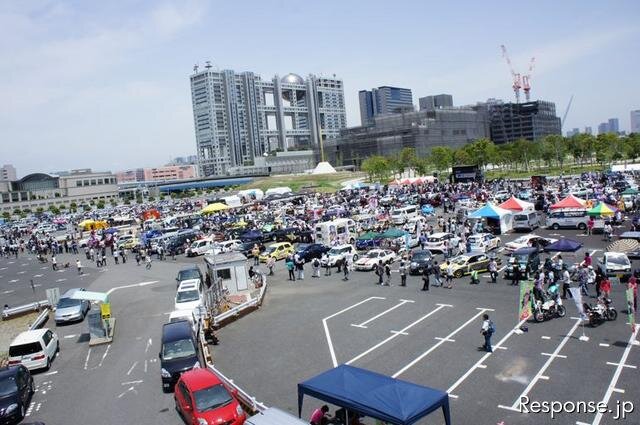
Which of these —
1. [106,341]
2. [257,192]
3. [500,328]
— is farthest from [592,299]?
[257,192]

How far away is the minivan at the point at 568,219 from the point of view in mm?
35625

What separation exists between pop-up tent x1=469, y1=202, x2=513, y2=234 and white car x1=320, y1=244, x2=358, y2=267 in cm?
1087

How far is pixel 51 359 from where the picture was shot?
59.9 feet

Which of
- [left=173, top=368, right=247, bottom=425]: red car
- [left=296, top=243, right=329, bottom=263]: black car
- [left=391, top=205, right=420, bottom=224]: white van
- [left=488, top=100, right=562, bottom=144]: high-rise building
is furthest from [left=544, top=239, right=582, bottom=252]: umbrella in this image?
[left=488, top=100, right=562, bottom=144]: high-rise building

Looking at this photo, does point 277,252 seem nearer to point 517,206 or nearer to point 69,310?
point 69,310

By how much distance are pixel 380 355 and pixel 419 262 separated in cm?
1223

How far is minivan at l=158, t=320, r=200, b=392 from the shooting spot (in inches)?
563

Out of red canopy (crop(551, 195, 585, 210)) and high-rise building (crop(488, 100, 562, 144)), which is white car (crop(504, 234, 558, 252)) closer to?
red canopy (crop(551, 195, 585, 210))

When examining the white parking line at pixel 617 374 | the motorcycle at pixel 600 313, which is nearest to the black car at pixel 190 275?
the motorcycle at pixel 600 313

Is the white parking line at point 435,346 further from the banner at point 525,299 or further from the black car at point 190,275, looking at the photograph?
the black car at point 190,275

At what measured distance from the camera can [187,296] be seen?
2308 centimetres

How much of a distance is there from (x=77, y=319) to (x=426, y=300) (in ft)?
53.8

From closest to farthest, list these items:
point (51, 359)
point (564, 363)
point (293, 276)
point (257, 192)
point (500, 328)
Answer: point (564, 363)
point (500, 328)
point (51, 359)
point (293, 276)
point (257, 192)

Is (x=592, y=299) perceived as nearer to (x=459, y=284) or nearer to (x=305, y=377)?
(x=459, y=284)
